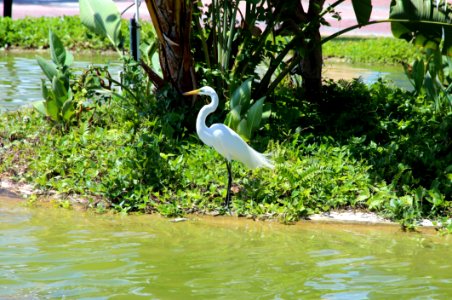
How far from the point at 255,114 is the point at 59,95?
2.19 metres

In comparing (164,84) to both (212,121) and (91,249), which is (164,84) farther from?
(91,249)

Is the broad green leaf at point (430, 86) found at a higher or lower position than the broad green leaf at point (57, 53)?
lower

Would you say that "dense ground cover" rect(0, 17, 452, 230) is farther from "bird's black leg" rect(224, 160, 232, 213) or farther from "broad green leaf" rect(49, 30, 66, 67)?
"broad green leaf" rect(49, 30, 66, 67)

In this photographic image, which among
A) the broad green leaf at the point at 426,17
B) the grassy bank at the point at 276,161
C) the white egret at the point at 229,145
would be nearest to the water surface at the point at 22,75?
the grassy bank at the point at 276,161

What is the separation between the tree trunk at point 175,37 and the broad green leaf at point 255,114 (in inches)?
38.6

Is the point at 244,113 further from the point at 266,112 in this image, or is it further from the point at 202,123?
the point at 202,123

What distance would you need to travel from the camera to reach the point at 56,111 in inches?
336

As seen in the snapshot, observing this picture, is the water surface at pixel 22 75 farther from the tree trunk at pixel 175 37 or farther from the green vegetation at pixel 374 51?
the green vegetation at pixel 374 51

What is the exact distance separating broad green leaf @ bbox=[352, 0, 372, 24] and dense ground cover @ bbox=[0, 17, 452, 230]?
3.44ft

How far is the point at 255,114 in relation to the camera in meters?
7.73

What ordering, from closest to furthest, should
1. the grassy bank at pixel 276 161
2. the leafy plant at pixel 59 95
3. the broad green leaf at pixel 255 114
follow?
the grassy bank at pixel 276 161
the broad green leaf at pixel 255 114
the leafy plant at pixel 59 95

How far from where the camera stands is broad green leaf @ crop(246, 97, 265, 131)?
7665 millimetres

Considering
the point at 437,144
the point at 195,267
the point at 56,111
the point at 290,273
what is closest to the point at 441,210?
the point at 437,144

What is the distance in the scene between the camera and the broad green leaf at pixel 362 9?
8203mm
